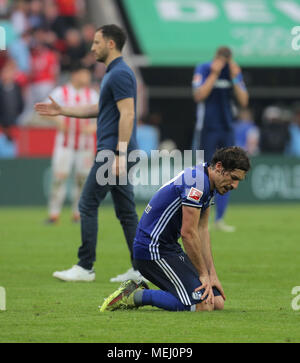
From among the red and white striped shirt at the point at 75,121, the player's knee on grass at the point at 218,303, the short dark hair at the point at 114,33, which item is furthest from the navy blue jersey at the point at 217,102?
the player's knee on grass at the point at 218,303

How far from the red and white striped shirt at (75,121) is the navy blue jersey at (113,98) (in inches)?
229

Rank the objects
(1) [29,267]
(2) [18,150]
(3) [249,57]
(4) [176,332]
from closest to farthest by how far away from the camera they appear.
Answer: (4) [176,332]
(1) [29,267]
(2) [18,150]
(3) [249,57]

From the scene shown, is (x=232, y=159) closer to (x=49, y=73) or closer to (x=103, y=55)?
(x=103, y=55)

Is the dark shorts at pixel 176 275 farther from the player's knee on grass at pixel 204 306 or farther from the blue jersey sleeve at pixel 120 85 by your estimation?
the blue jersey sleeve at pixel 120 85

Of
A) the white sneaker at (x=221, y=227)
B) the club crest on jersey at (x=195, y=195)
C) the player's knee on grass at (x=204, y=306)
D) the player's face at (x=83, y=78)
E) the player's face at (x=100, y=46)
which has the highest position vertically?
the player's face at (x=83, y=78)

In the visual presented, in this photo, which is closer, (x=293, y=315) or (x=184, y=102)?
(x=293, y=315)

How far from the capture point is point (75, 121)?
15.9 metres

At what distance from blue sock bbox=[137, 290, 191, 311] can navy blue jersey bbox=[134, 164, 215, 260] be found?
30 cm

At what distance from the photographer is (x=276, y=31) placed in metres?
24.4

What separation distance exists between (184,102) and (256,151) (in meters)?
3.01

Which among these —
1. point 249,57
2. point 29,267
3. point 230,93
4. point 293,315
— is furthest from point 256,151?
point 293,315

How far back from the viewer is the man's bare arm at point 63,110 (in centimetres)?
990
